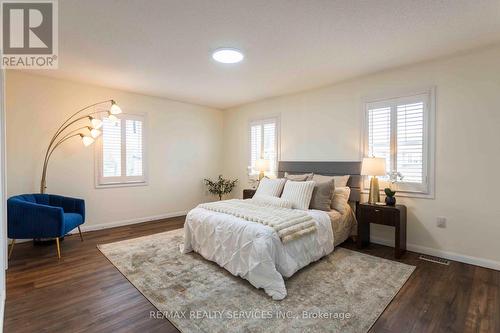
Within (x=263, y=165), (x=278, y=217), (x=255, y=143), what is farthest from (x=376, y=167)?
(x=255, y=143)

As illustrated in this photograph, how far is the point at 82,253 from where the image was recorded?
10.8ft

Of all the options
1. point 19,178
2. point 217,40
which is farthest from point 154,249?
Result: point 217,40

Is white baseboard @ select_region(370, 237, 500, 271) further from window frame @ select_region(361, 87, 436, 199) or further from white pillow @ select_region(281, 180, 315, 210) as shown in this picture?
white pillow @ select_region(281, 180, 315, 210)

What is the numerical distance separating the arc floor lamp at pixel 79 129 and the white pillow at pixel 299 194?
2.86 meters

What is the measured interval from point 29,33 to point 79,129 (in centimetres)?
190

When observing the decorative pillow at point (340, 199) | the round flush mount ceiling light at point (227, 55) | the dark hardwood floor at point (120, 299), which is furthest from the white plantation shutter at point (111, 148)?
the decorative pillow at point (340, 199)

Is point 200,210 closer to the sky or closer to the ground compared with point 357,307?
closer to the sky

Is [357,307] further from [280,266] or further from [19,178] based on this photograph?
[19,178]

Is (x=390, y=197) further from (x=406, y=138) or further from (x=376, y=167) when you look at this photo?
(x=406, y=138)

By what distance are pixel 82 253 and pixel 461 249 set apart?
4.87m

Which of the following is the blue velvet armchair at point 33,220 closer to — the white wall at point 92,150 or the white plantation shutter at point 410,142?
the white wall at point 92,150

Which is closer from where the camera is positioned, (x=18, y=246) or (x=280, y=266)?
(x=280, y=266)

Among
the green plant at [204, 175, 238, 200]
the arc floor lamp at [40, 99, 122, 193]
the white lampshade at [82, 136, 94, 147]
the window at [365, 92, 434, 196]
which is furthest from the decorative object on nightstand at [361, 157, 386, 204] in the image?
the white lampshade at [82, 136, 94, 147]

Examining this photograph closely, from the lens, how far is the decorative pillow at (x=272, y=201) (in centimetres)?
336
